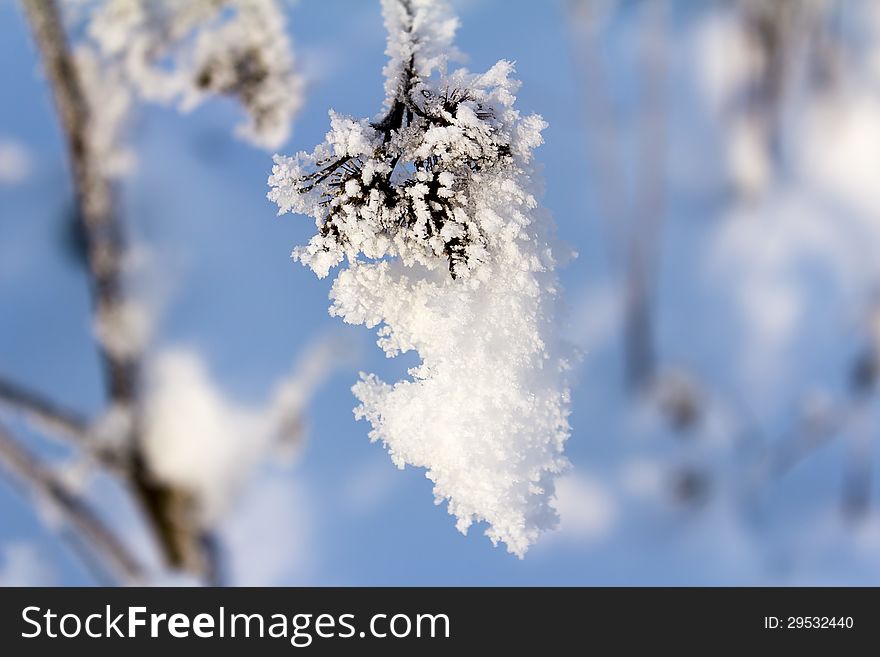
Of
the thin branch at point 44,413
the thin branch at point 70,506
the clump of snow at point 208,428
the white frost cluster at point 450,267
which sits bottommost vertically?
the white frost cluster at point 450,267

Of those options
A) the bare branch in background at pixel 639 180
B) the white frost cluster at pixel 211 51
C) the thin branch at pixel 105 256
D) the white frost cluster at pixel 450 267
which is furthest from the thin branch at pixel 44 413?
the bare branch in background at pixel 639 180

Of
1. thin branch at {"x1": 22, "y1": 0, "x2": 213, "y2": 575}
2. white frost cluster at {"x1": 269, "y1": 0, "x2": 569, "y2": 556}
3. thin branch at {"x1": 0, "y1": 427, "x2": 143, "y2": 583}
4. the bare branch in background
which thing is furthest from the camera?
the bare branch in background

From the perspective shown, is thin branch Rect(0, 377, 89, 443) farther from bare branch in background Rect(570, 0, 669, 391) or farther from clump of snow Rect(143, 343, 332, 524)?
bare branch in background Rect(570, 0, 669, 391)

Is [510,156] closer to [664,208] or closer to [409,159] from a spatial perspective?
[409,159]

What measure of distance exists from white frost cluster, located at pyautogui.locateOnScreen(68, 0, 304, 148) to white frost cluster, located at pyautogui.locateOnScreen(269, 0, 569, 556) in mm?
458

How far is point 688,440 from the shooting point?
325 cm

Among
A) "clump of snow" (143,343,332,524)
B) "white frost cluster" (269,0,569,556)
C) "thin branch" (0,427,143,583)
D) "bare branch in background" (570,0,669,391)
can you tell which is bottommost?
"white frost cluster" (269,0,569,556)

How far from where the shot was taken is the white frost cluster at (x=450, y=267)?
0.50 meters

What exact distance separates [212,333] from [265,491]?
0.60 m

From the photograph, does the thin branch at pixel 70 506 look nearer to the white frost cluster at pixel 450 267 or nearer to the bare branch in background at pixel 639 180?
the white frost cluster at pixel 450 267

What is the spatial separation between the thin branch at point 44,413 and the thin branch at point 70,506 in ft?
0.51

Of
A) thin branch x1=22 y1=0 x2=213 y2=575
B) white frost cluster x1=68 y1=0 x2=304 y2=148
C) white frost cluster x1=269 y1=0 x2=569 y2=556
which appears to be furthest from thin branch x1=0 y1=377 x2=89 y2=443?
white frost cluster x1=269 y1=0 x2=569 y2=556

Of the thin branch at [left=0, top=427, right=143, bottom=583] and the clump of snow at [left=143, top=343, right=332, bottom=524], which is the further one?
the clump of snow at [left=143, top=343, right=332, bottom=524]

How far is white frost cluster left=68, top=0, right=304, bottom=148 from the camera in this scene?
97 cm
